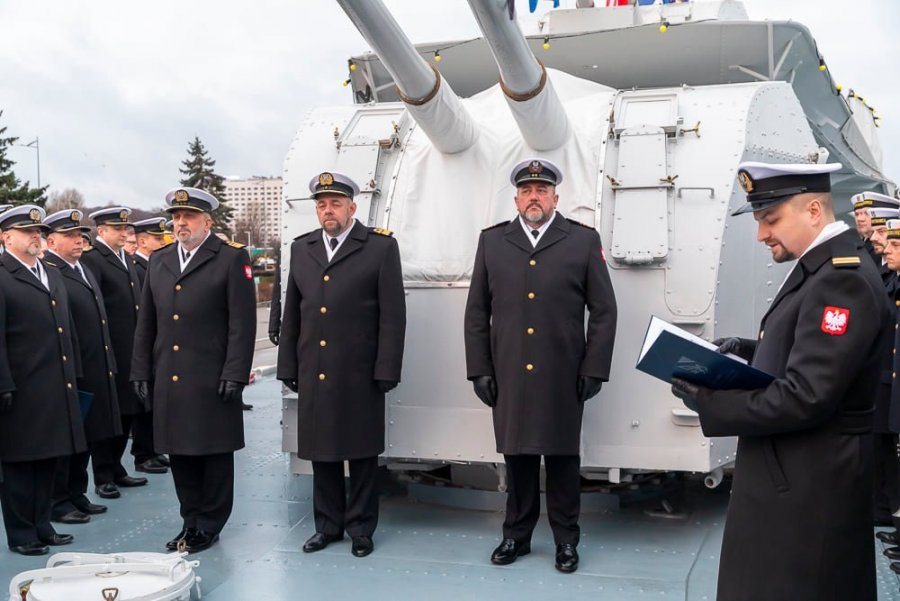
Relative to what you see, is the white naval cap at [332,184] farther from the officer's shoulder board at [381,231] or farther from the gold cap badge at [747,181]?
the gold cap badge at [747,181]

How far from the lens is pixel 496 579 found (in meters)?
4.45

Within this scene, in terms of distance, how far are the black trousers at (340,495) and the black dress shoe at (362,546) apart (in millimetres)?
74

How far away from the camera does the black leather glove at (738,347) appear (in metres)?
3.09

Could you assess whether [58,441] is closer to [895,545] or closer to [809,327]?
[809,327]

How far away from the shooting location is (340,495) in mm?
5094

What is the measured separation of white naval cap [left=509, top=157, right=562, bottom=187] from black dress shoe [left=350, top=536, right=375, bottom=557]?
6.84ft

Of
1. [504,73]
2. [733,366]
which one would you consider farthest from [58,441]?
[733,366]

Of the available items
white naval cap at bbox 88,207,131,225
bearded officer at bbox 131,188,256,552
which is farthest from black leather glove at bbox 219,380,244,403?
Result: white naval cap at bbox 88,207,131,225

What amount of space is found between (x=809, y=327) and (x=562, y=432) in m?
2.26

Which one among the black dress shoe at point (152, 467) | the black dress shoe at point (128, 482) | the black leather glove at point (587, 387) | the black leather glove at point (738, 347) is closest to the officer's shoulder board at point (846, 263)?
the black leather glove at point (738, 347)

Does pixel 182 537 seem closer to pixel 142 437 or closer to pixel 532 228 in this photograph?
pixel 142 437

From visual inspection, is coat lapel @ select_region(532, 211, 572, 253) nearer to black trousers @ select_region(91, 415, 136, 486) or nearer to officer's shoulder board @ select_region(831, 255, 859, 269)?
officer's shoulder board @ select_region(831, 255, 859, 269)

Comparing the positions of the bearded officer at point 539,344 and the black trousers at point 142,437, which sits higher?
the bearded officer at point 539,344

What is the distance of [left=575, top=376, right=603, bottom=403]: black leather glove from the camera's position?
15.1 ft
